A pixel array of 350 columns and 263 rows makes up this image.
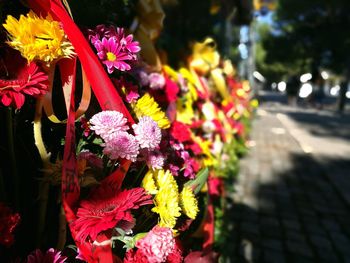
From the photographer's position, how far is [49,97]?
1104mm

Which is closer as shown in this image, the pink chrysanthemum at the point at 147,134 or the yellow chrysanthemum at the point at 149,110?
the pink chrysanthemum at the point at 147,134

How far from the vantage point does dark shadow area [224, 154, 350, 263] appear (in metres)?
3.35

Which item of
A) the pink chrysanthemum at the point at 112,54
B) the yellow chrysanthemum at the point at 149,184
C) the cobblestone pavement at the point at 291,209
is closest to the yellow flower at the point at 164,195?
the yellow chrysanthemum at the point at 149,184

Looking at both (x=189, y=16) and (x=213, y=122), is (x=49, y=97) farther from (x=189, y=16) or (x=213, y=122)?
(x=189, y=16)

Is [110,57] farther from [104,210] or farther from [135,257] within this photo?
[135,257]

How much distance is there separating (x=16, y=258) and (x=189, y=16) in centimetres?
524

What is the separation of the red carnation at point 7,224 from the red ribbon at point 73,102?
13cm

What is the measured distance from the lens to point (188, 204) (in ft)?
4.15

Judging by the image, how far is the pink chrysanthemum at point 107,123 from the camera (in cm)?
107

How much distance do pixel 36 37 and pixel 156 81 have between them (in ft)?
3.33

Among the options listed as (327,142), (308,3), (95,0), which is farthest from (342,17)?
(95,0)

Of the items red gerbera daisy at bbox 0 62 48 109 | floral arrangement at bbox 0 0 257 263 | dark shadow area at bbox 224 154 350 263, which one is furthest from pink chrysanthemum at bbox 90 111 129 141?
dark shadow area at bbox 224 154 350 263

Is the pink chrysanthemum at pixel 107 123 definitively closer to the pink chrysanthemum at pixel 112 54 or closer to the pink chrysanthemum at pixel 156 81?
the pink chrysanthemum at pixel 112 54

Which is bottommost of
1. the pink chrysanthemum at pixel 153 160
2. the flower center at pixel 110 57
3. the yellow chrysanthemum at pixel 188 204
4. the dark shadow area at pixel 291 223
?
the dark shadow area at pixel 291 223
